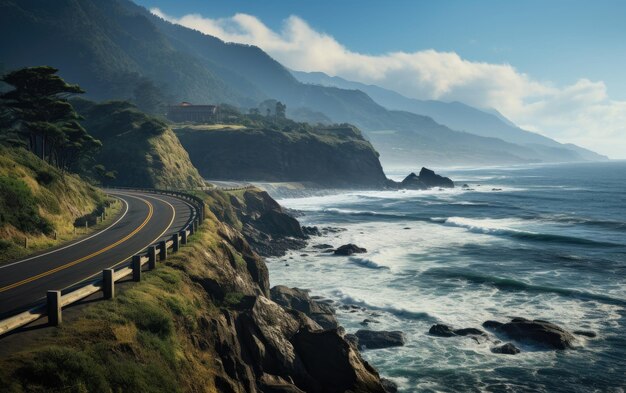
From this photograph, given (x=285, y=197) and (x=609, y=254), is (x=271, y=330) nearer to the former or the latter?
(x=609, y=254)

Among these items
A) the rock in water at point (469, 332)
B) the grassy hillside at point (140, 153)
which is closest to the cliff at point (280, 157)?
the grassy hillside at point (140, 153)

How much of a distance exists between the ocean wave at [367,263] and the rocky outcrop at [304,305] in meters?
14.4

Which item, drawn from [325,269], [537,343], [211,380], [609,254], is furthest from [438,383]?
[609,254]

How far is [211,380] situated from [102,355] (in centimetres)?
404

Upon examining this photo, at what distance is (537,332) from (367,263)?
22.1m

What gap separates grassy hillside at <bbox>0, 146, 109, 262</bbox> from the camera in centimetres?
2585

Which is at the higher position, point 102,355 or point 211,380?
point 102,355

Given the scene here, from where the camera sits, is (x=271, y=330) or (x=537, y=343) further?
(x=537, y=343)

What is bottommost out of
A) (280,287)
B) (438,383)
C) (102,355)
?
(438,383)

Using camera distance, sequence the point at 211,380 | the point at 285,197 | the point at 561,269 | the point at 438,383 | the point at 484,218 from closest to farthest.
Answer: the point at 211,380
the point at 438,383
the point at 561,269
the point at 484,218
the point at 285,197

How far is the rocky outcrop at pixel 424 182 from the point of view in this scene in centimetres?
15838

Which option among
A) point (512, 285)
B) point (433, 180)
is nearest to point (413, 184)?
point (433, 180)

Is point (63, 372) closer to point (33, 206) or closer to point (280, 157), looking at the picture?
point (33, 206)

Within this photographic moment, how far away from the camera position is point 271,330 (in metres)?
19.4
